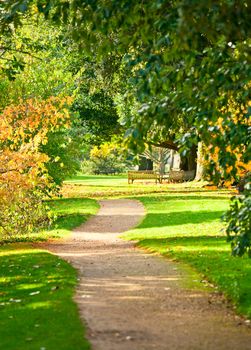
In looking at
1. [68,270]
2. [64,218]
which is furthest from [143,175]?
[68,270]

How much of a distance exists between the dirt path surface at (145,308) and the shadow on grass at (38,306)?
24 cm

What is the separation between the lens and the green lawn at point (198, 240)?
45.9ft

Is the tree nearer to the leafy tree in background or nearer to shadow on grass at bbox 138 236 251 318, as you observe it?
shadow on grass at bbox 138 236 251 318

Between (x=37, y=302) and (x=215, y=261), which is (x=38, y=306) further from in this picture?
(x=215, y=261)

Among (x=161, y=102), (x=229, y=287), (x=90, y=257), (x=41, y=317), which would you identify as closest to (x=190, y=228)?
(x=90, y=257)

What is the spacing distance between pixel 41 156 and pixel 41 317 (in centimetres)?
887

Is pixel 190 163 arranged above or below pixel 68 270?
above

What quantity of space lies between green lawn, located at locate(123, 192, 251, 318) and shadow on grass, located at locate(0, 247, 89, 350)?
2582 millimetres

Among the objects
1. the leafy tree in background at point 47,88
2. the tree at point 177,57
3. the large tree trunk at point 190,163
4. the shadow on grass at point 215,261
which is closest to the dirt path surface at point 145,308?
the shadow on grass at point 215,261

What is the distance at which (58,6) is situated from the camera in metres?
9.28

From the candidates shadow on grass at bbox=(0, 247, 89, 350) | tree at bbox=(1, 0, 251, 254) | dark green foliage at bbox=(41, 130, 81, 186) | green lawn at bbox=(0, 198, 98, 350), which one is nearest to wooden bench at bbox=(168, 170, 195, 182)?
dark green foliage at bbox=(41, 130, 81, 186)

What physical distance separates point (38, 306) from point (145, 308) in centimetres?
164

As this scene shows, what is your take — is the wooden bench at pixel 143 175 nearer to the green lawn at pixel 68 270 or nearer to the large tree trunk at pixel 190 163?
the large tree trunk at pixel 190 163

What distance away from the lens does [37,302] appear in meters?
12.0
